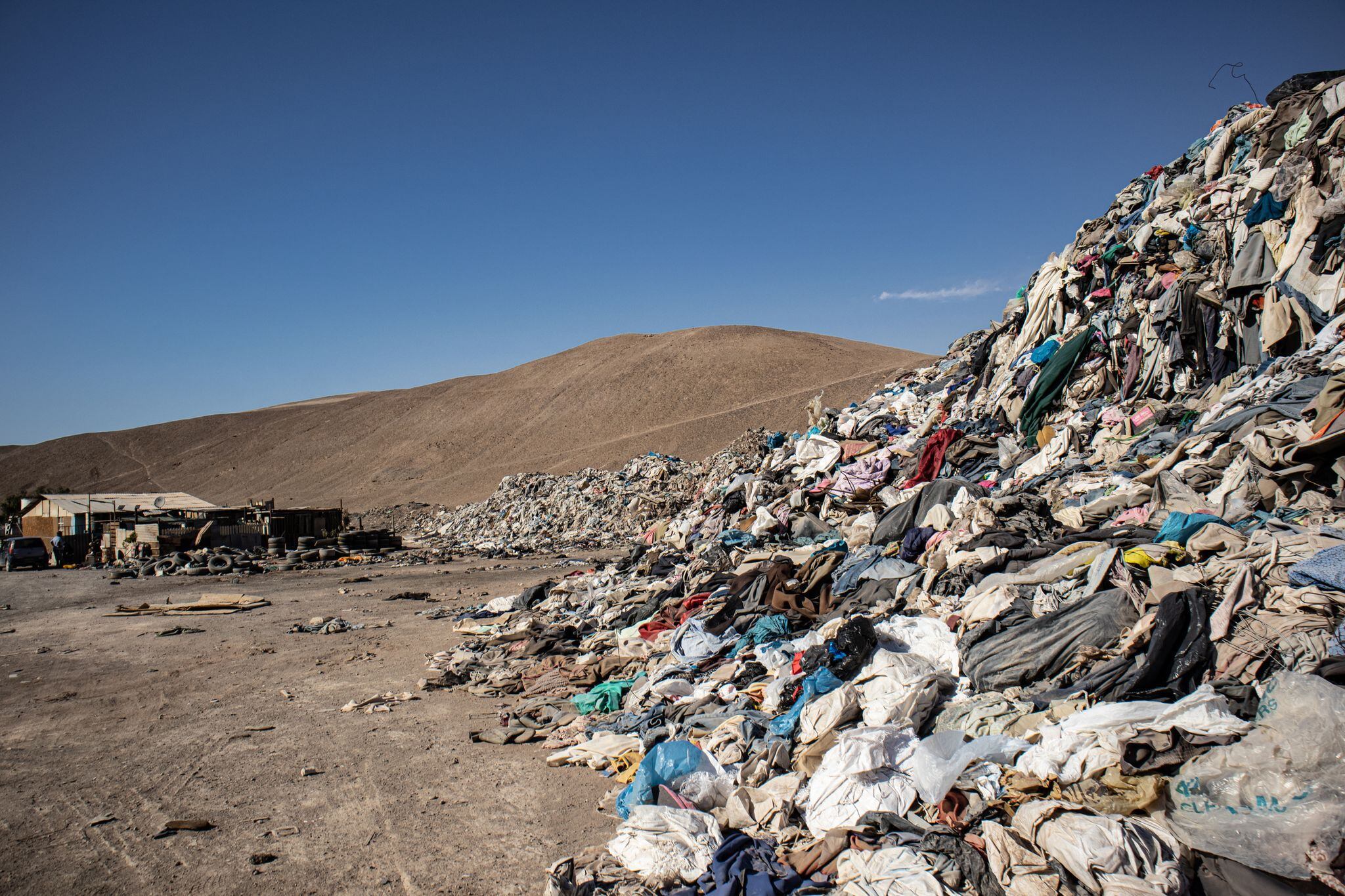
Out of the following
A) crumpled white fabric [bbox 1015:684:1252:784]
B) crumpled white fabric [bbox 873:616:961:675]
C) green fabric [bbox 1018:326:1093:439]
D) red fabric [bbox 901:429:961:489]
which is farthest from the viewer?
red fabric [bbox 901:429:961:489]

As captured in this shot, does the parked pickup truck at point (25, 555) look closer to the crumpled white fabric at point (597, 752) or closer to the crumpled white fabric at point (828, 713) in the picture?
the crumpled white fabric at point (597, 752)

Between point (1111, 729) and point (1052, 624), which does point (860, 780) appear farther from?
point (1052, 624)

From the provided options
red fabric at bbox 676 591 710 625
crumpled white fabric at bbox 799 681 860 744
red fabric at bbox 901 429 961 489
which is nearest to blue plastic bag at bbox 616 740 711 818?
crumpled white fabric at bbox 799 681 860 744

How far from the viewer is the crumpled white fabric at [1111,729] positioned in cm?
367

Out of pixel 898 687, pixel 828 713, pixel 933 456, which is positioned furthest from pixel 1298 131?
pixel 828 713

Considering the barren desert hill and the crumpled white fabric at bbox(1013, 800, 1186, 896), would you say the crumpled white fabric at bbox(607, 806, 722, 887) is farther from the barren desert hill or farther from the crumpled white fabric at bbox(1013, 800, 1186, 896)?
the barren desert hill

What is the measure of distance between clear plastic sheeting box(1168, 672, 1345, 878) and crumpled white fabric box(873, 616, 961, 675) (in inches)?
80.1

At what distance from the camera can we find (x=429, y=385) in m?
75.6

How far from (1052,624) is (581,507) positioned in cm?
2343

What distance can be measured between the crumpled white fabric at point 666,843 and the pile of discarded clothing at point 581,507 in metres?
18.1

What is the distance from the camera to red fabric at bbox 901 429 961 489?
9.58 metres

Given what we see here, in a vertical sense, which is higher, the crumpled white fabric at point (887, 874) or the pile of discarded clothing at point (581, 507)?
the pile of discarded clothing at point (581, 507)

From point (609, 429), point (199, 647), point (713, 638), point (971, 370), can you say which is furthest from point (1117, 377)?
point (609, 429)

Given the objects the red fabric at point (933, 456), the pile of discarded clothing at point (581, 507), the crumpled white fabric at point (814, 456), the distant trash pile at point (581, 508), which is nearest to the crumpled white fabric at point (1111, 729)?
the red fabric at point (933, 456)
